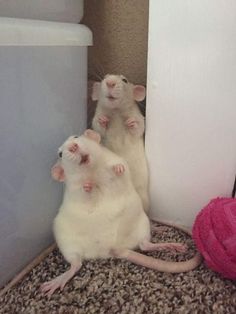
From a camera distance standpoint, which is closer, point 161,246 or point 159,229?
point 161,246

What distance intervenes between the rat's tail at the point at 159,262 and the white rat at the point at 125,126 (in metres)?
Answer: 0.21

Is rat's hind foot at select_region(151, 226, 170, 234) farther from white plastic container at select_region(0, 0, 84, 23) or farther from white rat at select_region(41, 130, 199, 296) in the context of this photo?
white plastic container at select_region(0, 0, 84, 23)

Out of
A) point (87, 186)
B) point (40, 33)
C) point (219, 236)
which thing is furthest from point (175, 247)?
point (40, 33)

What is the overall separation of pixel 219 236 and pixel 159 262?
16cm

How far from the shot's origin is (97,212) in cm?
91

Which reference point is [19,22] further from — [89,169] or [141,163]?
[141,163]

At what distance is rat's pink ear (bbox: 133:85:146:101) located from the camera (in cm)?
102

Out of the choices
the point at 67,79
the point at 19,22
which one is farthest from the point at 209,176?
the point at 19,22

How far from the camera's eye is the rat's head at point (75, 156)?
2.88ft

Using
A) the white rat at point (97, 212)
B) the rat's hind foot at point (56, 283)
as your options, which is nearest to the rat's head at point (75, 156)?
the white rat at point (97, 212)

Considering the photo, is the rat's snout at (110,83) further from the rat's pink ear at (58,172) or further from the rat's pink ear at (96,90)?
the rat's pink ear at (58,172)

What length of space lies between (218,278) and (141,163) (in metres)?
0.37

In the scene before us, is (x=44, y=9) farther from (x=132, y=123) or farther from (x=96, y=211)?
(x=96, y=211)

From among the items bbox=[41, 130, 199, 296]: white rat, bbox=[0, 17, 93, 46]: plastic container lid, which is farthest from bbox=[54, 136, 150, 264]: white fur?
bbox=[0, 17, 93, 46]: plastic container lid
